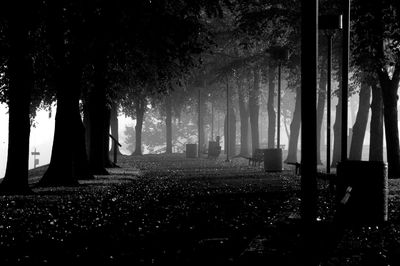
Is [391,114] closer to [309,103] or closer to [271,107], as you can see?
[309,103]

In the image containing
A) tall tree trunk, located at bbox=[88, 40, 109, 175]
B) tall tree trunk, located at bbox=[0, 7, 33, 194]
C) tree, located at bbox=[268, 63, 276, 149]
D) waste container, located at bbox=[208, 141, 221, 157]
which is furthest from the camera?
waste container, located at bbox=[208, 141, 221, 157]

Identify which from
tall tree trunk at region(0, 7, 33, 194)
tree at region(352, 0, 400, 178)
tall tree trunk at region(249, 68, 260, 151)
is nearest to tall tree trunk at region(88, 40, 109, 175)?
tree at region(352, 0, 400, 178)

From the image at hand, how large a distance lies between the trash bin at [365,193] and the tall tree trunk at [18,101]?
9.61 meters

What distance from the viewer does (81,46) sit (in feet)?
75.6

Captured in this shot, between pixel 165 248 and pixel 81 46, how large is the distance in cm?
1432

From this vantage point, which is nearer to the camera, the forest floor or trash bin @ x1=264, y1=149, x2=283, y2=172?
the forest floor

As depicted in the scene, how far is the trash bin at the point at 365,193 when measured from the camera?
12.5 meters

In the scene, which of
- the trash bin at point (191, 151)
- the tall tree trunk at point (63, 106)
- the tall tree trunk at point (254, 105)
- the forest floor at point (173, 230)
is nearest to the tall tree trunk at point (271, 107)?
the tall tree trunk at point (254, 105)

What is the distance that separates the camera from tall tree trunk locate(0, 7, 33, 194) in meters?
19.5

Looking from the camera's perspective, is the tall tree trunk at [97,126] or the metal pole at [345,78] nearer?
the metal pole at [345,78]

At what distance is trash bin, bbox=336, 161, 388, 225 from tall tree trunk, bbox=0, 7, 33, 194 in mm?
9606

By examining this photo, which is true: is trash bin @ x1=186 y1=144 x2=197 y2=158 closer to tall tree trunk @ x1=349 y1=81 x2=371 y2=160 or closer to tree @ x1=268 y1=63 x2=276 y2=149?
tree @ x1=268 y1=63 x2=276 y2=149

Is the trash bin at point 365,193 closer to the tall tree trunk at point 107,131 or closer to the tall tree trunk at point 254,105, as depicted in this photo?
the tall tree trunk at point 107,131

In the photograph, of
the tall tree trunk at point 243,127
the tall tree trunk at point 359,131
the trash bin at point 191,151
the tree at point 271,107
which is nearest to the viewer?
the tall tree trunk at point 359,131
